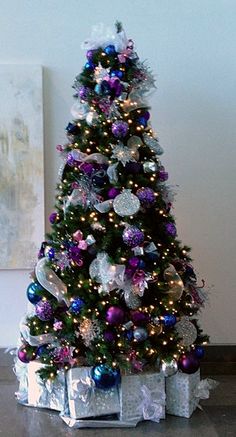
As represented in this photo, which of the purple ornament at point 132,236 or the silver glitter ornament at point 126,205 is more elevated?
the silver glitter ornament at point 126,205

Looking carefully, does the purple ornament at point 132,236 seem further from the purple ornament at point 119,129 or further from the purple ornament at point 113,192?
the purple ornament at point 119,129

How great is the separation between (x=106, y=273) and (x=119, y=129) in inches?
26.2

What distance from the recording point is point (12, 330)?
9.82 feet

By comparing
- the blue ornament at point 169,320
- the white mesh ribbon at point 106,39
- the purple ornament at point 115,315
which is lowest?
the blue ornament at point 169,320

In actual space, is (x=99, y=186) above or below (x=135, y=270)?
above

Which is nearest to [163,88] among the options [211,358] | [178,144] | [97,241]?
[178,144]

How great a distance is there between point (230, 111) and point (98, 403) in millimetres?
1852

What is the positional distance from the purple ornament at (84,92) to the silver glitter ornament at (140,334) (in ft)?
3.69

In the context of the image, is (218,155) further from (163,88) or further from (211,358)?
(211,358)

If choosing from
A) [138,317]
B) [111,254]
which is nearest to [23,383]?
[138,317]

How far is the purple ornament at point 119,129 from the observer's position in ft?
7.57

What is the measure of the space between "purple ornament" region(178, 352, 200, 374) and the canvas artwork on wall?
3.60 feet

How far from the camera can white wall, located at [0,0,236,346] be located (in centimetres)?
297

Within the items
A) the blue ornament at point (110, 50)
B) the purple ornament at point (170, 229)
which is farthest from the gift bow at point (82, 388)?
the blue ornament at point (110, 50)
